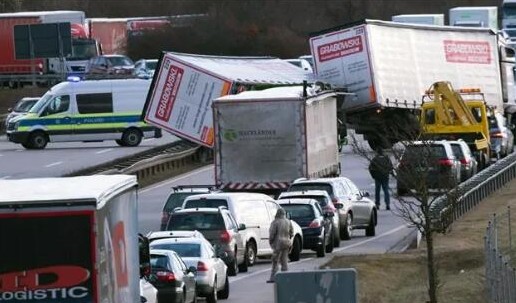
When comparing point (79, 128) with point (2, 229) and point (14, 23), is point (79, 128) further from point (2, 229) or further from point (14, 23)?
point (2, 229)

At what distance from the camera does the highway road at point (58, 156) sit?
172 feet

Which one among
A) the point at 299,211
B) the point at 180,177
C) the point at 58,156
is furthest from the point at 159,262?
the point at 58,156

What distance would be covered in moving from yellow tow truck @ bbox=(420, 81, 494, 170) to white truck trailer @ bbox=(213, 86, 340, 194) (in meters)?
10.1

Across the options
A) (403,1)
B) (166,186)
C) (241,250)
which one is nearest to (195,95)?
(166,186)

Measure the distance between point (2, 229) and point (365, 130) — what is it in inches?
1583

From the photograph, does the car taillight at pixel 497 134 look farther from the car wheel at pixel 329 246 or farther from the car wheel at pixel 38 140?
the car wheel at pixel 329 246

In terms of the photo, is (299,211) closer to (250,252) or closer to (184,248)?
(250,252)

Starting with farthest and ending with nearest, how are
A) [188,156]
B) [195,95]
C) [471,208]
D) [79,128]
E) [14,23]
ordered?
1. [14,23]
2. [79,128]
3. [188,156]
4. [195,95]
5. [471,208]

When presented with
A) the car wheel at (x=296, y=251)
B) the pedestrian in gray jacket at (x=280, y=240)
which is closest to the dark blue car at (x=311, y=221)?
the car wheel at (x=296, y=251)

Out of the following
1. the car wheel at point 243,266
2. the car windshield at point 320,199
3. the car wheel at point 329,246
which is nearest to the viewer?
the car wheel at point 243,266

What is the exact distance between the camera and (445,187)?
107 feet

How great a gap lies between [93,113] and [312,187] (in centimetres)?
2356

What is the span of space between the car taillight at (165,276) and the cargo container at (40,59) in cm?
5893

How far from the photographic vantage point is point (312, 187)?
38312 mm
